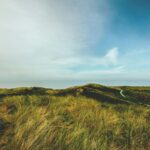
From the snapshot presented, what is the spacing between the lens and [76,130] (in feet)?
12.5

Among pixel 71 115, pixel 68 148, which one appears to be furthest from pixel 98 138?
pixel 71 115

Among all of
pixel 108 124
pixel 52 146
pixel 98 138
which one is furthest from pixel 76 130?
pixel 108 124

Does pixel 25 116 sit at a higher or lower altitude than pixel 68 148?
higher

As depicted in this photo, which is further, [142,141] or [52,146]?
[142,141]

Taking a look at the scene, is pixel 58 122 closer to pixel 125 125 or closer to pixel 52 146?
pixel 52 146

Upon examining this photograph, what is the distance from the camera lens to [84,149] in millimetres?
3230

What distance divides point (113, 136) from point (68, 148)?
109cm

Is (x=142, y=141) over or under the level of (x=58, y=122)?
under

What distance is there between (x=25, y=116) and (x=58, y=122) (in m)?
0.72

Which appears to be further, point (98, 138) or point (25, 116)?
point (25, 116)

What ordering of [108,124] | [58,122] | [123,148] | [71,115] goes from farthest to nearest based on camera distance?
[71,115]
[108,124]
[58,122]
[123,148]

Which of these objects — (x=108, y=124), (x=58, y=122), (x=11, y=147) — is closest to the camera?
(x=11, y=147)

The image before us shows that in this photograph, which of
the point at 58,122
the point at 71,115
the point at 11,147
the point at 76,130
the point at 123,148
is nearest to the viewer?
the point at 11,147

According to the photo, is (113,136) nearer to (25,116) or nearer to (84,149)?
(84,149)
